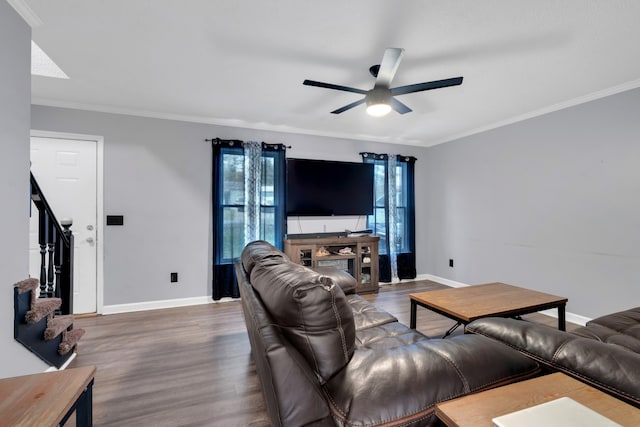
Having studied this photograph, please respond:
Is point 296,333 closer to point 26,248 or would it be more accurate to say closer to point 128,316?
point 26,248

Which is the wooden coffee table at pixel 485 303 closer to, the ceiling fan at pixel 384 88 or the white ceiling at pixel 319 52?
the ceiling fan at pixel 384 88

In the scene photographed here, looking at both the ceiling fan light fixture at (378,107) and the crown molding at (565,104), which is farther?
the crown molding at (565,104)

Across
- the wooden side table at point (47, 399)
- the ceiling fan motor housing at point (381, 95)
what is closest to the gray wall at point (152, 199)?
the ceiling fan motor housing at point (381, 95)

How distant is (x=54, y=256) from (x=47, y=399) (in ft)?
7.04

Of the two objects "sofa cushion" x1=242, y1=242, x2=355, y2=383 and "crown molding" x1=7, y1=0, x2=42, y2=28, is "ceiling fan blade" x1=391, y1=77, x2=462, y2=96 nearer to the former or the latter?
"sofa cushion" x1=242, y1=242, x2=355, y2=383

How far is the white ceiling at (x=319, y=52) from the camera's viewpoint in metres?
1.79

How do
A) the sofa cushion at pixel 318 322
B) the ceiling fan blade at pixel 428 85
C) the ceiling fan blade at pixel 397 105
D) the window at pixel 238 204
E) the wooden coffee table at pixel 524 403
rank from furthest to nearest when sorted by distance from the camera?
the window at pixel 238 204
the ceiling fan blade at pixel 397 105
the ceiling fan blade at pixel 428 85
the sofa cushion at pixel 318 322
the wooden coffee table at pixel 524 403

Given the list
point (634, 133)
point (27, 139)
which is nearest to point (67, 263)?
point (27, 139)

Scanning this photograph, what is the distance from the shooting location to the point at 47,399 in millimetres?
925

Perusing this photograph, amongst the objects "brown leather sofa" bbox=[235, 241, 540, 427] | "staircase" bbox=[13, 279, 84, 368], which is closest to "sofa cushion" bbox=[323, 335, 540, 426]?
"brown leather sofa" bbox=[235, 241, 540, 427]

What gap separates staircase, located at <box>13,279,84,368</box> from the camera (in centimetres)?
172

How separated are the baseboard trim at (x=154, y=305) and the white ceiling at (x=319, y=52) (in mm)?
2341

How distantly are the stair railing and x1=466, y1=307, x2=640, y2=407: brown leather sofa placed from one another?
127 inches

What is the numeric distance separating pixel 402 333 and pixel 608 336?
1172 mm
